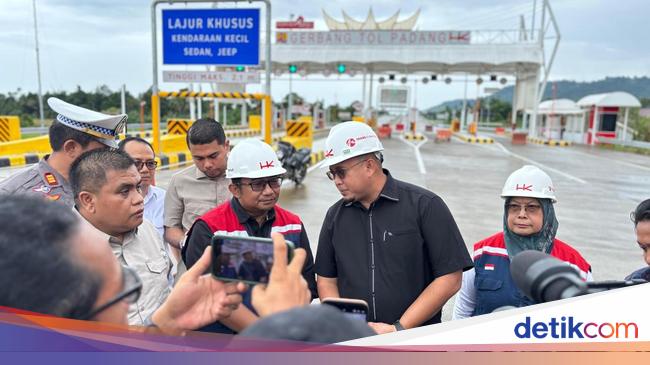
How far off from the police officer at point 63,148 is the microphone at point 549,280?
2.10 metres

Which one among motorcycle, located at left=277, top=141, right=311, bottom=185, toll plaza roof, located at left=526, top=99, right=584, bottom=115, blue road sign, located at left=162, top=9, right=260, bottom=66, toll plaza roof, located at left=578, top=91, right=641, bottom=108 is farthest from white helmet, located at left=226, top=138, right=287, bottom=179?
toll plaza roof, located at left=526, top=99, right=584, bottom=115

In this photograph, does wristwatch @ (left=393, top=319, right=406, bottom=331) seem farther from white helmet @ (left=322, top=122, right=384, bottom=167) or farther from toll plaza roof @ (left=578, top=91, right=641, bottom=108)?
toll plaza roof @ (left=578, top=91, right=641, bottom=108)

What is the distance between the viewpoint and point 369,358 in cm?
100

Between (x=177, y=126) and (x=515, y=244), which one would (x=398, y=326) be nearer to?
(x=515, y=244)

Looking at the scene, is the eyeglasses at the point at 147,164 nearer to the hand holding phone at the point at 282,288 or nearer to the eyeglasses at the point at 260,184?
the eyeglasses at the point at 260,184

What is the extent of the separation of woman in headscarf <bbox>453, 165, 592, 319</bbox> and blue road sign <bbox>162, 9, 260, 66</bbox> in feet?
23.6

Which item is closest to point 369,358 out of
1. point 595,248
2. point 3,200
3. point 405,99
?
point 3,200

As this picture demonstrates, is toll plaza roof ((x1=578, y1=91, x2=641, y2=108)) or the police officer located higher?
toll plaza roof ((x1=578, y1=91, x2=641, y2=108))

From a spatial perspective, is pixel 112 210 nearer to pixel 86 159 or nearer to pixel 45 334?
pixel 86 159

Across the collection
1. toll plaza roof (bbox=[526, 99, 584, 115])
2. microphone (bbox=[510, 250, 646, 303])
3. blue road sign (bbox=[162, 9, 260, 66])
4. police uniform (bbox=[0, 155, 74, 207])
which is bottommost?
police uniform (bbox=[0, 155, 74, 207])

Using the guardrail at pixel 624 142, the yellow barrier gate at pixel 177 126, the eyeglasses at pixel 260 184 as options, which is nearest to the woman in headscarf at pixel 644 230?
the eyeglasses at pixel 260 184

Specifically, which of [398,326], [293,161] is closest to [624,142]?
[293,161]

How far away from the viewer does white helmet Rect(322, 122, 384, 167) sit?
2.00 meters

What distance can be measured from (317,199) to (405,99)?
24013 mm
